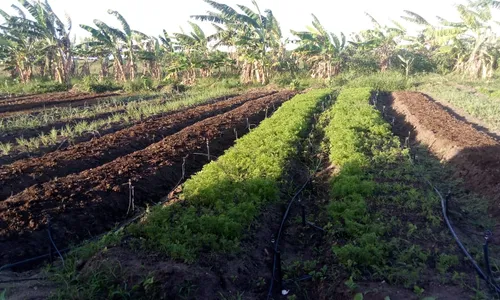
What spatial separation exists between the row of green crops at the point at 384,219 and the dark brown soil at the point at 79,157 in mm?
5532

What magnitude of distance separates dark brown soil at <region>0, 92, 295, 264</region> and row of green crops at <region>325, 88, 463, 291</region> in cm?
362

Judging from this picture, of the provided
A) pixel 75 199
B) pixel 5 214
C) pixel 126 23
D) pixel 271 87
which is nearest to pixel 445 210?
pixel 75 199

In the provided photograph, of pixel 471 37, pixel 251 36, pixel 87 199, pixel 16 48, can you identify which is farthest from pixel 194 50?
pixel 87 199

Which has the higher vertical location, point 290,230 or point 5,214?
point 5,214

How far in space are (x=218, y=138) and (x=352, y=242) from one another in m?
6.80

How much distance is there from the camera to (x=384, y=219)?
6.19m

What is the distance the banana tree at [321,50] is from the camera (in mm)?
29312

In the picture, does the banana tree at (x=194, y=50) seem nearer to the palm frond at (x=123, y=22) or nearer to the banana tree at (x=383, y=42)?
the palm frond at (x=123, y=22)

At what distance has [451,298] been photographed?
4.41 m

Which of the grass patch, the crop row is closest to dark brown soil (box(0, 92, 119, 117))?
the crop row

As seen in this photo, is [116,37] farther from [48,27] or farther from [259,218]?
[259,218]

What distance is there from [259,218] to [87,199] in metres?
3.06

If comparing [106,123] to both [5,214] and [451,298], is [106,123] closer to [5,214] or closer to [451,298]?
[5,214]

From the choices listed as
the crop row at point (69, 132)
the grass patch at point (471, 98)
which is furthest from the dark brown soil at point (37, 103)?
the grass patch at point (471, 98)
